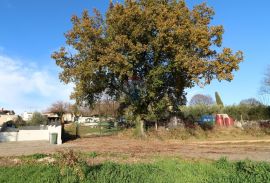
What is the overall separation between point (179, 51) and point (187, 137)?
8844 millimetres

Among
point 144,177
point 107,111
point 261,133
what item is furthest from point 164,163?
point 107,111

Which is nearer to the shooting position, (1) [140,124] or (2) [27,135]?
(2) [27,135]

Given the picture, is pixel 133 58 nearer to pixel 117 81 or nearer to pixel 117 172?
pixel 117 81

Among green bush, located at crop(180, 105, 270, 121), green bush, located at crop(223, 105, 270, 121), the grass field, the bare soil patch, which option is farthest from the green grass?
green bush, located at crop(223, 105, 270, 121)

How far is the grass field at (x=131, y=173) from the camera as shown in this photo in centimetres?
918

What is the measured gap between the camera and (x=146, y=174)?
9836 millimetres

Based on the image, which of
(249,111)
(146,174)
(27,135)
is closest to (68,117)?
(249,111)

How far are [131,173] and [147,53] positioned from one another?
2127cm

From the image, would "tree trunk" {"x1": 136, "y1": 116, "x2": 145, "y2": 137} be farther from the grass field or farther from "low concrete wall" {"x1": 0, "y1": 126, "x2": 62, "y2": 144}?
the grass field

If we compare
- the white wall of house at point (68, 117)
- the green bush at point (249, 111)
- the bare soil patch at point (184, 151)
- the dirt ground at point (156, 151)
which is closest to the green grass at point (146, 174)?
the dirt ground at point (156, 151)

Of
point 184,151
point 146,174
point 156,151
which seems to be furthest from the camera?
point 184,151

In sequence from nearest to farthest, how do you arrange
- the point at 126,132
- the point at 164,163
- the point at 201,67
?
the point at 164,163 < the point at 201,67 < the point at 126,132

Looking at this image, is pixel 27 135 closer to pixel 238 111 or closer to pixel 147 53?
pixel 147 53

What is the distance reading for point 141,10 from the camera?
28.4m
